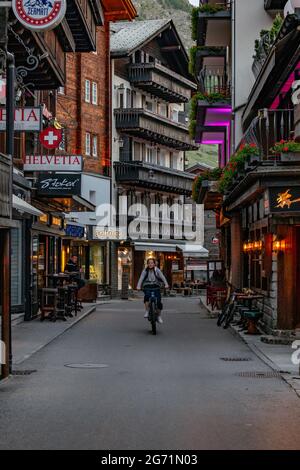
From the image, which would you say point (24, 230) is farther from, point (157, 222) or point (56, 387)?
point (157, 222)

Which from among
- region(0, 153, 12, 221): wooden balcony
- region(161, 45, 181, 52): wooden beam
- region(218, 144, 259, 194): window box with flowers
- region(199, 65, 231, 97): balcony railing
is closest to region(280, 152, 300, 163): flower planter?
region(218, 144, 259, 194): window box with flowers

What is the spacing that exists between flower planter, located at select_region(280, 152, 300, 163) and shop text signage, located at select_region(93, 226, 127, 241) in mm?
37025

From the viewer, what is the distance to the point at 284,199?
779 inches

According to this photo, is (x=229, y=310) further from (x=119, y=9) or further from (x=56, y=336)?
(x=119, y=9)

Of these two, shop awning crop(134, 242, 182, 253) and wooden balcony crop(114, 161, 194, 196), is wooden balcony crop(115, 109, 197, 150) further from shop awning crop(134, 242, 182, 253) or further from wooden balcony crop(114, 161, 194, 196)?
shop awning crop(134, 242, 182, 253)

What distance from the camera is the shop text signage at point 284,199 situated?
19.7 meters

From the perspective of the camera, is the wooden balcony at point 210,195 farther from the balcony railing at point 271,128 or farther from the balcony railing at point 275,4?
the balcony railing at point 271,128

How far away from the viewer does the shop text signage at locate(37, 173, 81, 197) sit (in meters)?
27.8

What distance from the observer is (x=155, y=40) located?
69375 mm

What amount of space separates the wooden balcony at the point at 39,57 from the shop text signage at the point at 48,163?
209 cm

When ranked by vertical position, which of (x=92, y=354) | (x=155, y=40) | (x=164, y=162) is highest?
(x=155, y=40)

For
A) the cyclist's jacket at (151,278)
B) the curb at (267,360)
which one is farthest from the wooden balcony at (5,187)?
the cyclist's jacket at (151,278)
